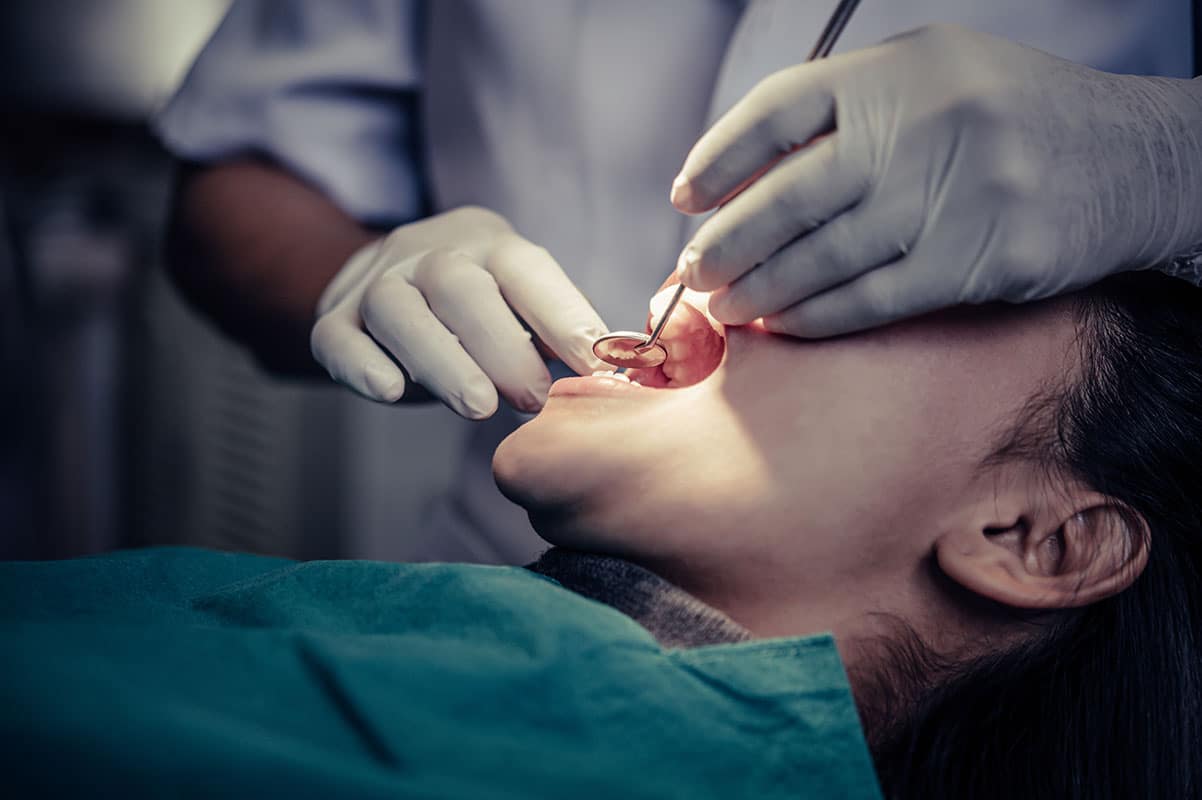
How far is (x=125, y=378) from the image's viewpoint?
2.13 metres

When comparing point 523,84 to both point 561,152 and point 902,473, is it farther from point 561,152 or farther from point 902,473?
point 902,473

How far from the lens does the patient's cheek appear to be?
2.77ft

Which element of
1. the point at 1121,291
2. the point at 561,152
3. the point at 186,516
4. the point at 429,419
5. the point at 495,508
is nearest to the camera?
the point at 1121,291

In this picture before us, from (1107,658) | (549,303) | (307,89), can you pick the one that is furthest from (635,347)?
(307,89)

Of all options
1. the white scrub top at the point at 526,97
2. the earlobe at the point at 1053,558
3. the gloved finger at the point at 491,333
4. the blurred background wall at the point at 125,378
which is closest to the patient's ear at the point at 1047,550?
the earlobe at the point at 1053,558

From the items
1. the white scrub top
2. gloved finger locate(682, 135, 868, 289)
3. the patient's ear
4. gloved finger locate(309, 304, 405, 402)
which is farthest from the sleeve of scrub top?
the patient's ear

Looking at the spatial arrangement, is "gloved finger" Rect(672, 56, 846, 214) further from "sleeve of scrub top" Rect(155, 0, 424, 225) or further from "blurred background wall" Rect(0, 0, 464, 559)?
"blurred background wall" Rect(0, 0, 464, 559)

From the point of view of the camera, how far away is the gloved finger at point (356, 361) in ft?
2.94

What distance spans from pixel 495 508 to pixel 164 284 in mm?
1213

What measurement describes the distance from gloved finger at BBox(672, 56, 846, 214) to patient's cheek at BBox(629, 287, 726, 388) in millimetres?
118

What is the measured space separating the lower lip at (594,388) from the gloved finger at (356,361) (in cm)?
16

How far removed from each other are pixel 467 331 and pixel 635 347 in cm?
18


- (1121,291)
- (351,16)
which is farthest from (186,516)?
(1121,291)

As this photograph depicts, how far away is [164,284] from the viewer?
2.09 m
